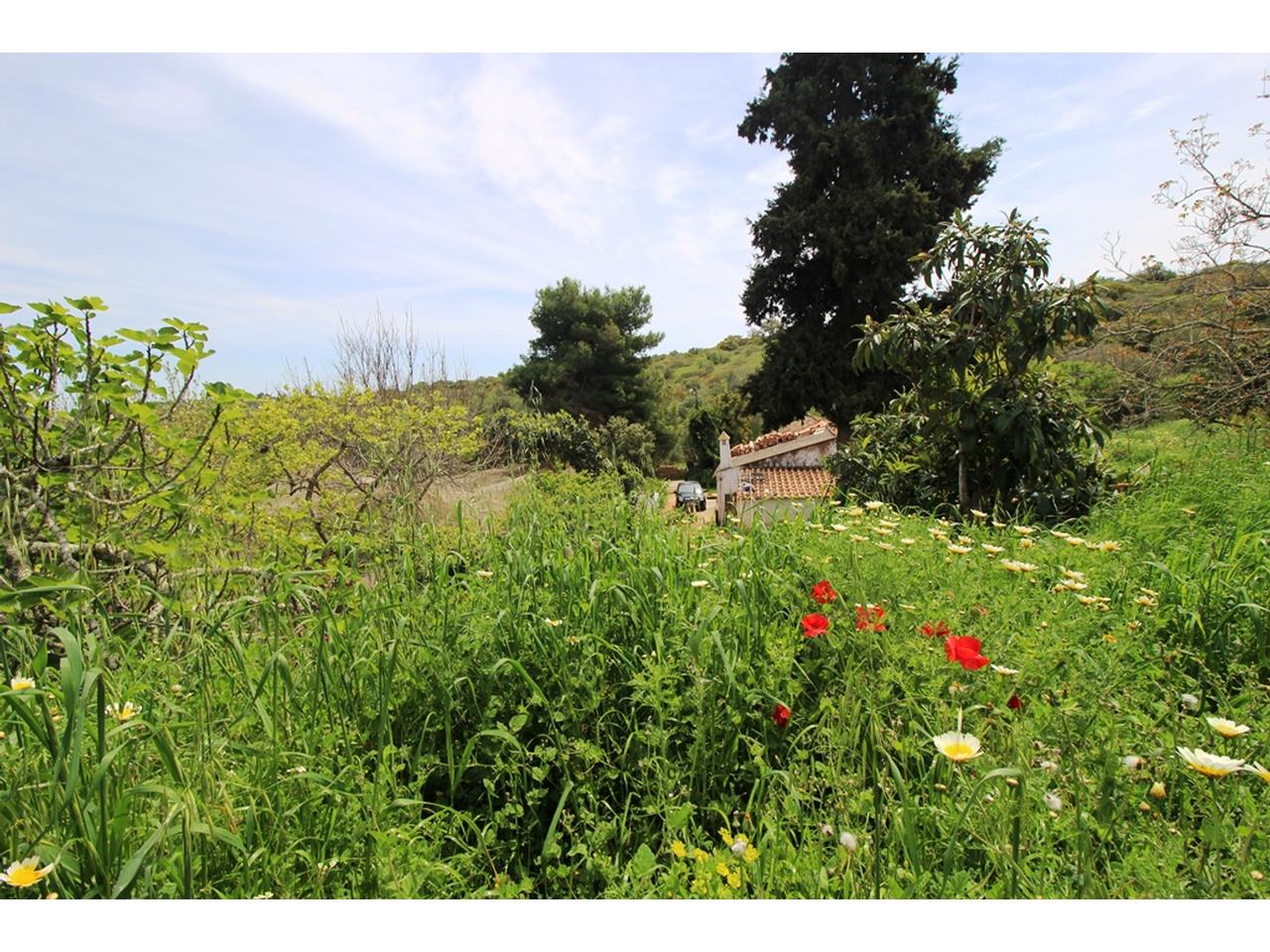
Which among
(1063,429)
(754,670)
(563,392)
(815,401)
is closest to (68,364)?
(754,670)

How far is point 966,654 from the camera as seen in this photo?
53.5 inches

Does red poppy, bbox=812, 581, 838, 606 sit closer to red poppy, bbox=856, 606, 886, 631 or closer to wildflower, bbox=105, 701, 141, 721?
red poppy, bbox=856, 606, 886, 631

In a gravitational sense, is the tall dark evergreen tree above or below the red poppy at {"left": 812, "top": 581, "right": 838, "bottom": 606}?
above

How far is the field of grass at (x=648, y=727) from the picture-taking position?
1.18m

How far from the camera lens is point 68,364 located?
7.58 ft

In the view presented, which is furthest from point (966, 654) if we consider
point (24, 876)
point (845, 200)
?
point (845, 200)

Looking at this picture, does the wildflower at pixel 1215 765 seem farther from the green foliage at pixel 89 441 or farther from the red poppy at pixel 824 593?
the green foliage at pixel 89 441

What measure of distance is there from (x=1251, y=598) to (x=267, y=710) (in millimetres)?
3115

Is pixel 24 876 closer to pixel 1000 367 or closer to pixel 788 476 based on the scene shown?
pixel 1000 367

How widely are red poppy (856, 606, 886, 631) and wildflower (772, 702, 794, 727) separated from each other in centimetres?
30

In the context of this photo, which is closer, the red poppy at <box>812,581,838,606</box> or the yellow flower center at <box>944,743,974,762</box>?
the yellow flower center at <box>944,743,974,762</box>

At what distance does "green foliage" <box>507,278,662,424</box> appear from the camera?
27281 mm

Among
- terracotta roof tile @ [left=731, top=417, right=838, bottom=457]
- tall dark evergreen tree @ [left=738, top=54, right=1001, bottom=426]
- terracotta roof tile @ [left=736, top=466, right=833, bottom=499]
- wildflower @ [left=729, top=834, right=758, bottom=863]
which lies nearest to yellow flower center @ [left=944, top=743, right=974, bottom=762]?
wildflower @ [left=729, top=834, right=758, bottom=863]

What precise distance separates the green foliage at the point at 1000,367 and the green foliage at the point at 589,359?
74.5ft
